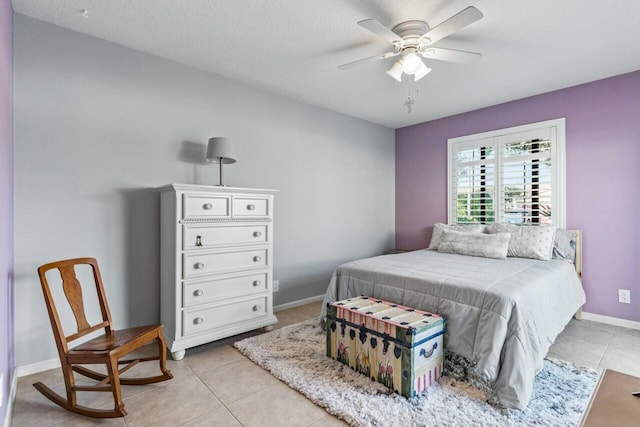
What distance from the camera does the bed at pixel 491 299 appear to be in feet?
6.18

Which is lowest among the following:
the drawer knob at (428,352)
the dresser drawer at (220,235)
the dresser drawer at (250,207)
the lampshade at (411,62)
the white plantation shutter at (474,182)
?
the drawer knob at (428,352)

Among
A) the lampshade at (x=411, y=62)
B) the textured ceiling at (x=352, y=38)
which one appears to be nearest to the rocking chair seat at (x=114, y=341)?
the textured ceiling at (x=352, y=38)

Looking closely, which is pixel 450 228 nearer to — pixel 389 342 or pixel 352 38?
pixel 389 342

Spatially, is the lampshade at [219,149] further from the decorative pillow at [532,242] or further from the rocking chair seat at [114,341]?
the decorative pillow at [532,242]

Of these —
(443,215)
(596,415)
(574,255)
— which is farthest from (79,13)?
(574,255)

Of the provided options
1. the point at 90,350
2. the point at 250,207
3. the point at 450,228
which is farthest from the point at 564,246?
the point at 90,350

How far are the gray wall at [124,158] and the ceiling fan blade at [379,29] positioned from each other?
5.56 feet

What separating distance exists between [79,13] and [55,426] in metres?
2.55

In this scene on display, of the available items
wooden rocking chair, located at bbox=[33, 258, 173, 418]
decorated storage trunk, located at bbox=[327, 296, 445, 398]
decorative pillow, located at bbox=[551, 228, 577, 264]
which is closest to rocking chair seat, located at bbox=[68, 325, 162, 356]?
wooden rocking chair, located at bbox=[33, 258, 173, 418]

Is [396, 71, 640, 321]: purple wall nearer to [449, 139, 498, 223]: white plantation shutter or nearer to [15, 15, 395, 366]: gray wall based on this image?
[449, 139, 498, 223]: white plantation shutter

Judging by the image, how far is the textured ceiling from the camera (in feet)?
6.95

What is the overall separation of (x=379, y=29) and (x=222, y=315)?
7.92 ft

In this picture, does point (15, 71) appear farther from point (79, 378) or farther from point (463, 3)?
point (463, 3)

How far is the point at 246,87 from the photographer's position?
3.39m
